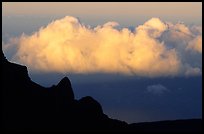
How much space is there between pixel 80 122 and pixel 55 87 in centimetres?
1690

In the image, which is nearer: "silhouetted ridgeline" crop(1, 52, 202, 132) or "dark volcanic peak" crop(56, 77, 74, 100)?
"silhouetted ridgeline" crop(1, 52, 202, 132)

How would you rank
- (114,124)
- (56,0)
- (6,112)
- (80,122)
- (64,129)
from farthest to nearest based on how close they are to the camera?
(114,124) → (80,122) → (64,129) → (6,112) → (56,0)

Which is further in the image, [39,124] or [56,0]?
[39,124]

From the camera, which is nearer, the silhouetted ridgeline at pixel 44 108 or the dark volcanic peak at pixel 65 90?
the silhouetted ridgeline at pixel 44 108

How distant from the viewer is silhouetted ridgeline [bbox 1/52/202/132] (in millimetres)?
136625

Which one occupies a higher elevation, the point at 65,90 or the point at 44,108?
the point at 65,90

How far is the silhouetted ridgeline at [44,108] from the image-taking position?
136625 mm

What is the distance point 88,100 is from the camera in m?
177

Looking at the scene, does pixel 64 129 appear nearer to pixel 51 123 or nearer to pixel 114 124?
pixel 51 123

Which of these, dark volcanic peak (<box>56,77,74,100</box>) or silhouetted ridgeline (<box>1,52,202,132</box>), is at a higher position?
dark volcanic peak (<box>56,77,74,100</box>)

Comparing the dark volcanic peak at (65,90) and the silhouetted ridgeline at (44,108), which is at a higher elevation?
the dark volcanic peak at (65,90)

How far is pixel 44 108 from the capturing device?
6083 inches

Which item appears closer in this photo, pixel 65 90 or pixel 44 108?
pixel 44 108

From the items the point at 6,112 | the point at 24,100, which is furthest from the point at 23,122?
the point at 24,100
